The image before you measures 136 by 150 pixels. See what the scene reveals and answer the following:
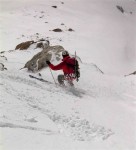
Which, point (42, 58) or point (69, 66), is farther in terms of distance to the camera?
point (42, 58)

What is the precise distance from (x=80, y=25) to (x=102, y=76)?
25.4m

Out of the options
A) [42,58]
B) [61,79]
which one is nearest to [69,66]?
[61,79]

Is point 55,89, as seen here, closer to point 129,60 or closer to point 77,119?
point 77,119

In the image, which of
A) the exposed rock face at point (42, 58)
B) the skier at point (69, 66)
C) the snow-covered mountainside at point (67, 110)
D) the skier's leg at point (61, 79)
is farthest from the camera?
the exposed rock face at point (42, 58)

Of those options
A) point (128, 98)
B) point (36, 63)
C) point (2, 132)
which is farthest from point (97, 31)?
point (2, 132)

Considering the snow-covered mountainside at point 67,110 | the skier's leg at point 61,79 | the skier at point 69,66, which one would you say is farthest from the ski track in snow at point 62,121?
the skier's leg at point 61,79

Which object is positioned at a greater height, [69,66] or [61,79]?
[69,66]

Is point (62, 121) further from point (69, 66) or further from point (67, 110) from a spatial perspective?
point (69, 66)

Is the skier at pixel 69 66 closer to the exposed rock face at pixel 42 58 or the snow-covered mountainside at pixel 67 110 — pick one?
the snow-covered mountainside at pixel 67 110

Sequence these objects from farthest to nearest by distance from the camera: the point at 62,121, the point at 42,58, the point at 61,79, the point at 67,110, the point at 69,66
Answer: the point at 42,58 < the point at 61,79 < the point at 69,66 < the point at 67,110 < the point at 62,121

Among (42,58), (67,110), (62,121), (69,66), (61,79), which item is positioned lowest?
(42,58)

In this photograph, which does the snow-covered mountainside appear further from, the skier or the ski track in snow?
the skier

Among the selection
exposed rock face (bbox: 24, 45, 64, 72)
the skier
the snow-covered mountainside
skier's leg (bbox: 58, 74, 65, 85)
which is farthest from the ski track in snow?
exposed rock face (bbox: 24, 45, 64, 72)

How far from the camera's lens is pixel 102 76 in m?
15.1
